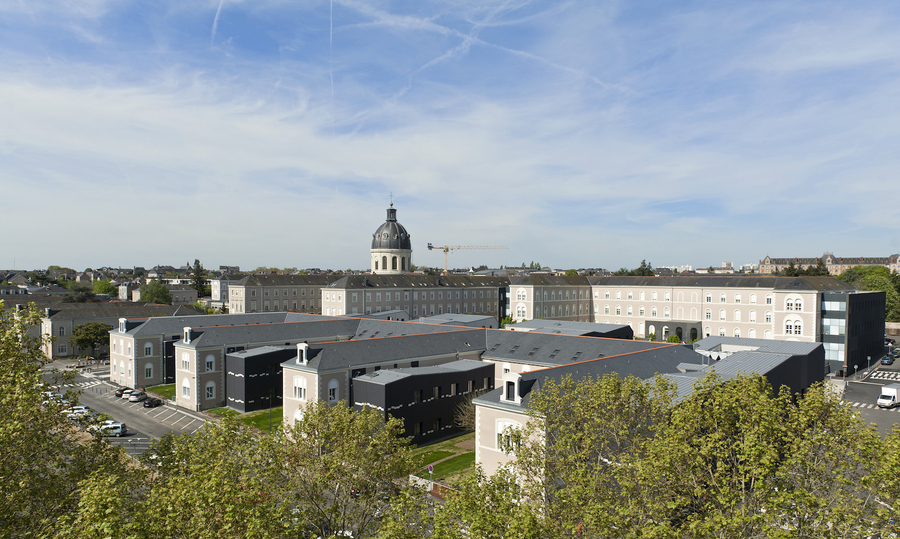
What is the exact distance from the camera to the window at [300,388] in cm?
4666

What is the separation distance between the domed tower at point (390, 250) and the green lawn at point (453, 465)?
91.0 metres

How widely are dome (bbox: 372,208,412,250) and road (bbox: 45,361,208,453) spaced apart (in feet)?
237

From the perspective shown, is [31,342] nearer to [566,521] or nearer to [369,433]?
[369,433]

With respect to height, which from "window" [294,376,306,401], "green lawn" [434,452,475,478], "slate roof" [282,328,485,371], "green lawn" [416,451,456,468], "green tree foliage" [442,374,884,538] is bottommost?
"green lawn" [416,451,456,468]

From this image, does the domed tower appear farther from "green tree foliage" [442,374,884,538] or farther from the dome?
"green tree foliage" [442,374,884,538]

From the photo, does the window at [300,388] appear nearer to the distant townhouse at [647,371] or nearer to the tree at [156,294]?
the distant townhouse at [647,371]

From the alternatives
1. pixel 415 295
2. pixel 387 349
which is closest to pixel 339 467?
pixel 387 349

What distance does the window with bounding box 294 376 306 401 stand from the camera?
46.7 m

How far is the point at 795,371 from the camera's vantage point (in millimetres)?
42531

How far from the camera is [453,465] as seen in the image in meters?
39.6

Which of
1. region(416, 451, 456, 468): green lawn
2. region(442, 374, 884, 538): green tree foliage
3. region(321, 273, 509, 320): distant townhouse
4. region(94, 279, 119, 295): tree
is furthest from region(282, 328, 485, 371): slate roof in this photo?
region(94, 279, 119, 295): tree

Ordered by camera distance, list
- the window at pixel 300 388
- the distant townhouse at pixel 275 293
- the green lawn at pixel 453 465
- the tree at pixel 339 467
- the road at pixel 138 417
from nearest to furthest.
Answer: the tree at pixel 339 467
the green lawn at pixel 453 465
the road at pixel 138 417
the window at pixel 300 388
the distant townhouse at pixel 275 293

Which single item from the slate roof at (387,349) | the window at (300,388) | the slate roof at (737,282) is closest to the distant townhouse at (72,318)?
the window at (300,388)

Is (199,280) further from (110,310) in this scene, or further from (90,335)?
(90,335)
